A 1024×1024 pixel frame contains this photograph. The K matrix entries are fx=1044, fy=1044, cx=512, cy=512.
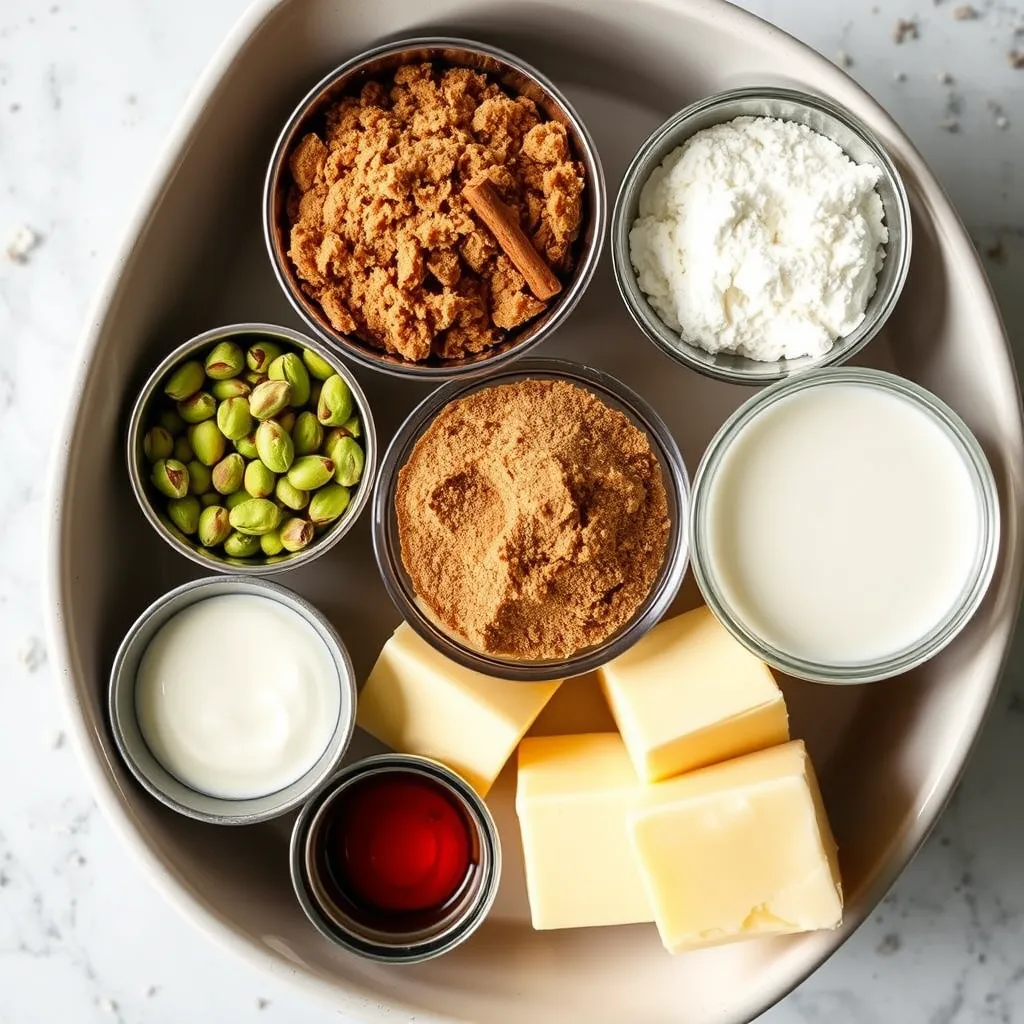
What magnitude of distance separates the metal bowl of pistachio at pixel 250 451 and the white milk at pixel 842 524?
0.42 meters

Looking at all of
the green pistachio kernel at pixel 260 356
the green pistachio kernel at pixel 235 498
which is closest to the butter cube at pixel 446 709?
the green pistachio kernel at pixel 235 498

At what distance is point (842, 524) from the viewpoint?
3.74 feet

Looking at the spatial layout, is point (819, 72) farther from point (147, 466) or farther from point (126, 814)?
point (126, 814)

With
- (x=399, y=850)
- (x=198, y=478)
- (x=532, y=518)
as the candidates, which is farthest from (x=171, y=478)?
(x=399, y=850)

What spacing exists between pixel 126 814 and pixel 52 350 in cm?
61

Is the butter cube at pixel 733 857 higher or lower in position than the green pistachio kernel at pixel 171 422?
lower

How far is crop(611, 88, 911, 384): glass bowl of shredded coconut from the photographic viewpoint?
1117 millimetres

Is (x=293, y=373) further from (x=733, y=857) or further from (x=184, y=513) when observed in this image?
(x=733, y=857)

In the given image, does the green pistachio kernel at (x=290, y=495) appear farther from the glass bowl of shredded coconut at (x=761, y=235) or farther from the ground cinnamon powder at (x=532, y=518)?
the glass bowl of shredded coconut at (x=761, y=235)

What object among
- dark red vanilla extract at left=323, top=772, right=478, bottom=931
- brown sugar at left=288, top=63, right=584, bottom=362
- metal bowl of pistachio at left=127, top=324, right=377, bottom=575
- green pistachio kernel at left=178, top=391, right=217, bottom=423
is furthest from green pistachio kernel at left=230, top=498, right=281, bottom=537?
dark red vanilla extract at left=323, top=772, right=478, bottom=931

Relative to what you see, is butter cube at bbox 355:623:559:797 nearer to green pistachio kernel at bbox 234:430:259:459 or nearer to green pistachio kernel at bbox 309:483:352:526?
green pistachio kernel at bbox 309:483:352:526

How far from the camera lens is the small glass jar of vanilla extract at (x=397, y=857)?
118 centimetres

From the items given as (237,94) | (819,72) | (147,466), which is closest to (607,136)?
(819,72)

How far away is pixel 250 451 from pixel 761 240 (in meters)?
0.60
